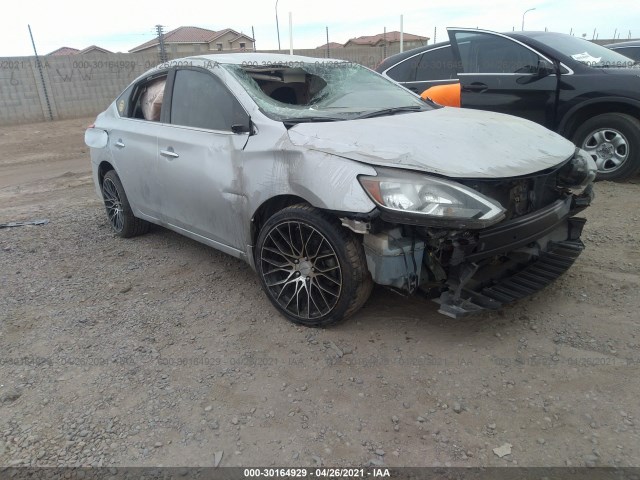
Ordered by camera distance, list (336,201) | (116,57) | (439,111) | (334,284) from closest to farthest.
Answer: (336,201)
(334,284)
(439,111)
(116,57)

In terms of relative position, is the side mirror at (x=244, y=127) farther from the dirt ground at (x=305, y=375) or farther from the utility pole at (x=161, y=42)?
the utility pole at (x=161, y=42)

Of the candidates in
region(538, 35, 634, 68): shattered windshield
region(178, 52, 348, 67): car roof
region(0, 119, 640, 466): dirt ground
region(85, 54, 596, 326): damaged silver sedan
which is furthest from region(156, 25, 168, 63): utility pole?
region(0, 119, 640, 466): dirt ground

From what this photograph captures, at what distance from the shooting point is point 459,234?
2.49m

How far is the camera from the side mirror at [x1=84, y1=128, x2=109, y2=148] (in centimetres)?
478

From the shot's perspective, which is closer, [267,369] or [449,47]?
[267,369]

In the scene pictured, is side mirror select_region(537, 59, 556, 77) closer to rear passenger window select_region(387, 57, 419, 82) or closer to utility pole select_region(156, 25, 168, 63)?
rear passenger window select_region(387, 57, 419, 82)

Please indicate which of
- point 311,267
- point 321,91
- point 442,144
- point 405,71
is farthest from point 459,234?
point 405,71

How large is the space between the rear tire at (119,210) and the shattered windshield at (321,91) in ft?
6.15

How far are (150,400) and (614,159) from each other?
17.7 feet

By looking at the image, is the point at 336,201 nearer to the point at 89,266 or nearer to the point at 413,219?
the point at 413,219

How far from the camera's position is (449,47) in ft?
21.2

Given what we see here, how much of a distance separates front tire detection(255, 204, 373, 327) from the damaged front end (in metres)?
0.13

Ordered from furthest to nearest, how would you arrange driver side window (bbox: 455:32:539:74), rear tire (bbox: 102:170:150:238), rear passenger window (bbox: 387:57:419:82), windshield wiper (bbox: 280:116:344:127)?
1. rear passenger window (bbox: 387:57:419:82)
2. driver side window (bbox: 455:32:539:74)
3. rear tire (bbox: 102:170:150:238)
4. windshield wiper (bbox: 280:116:344:127)

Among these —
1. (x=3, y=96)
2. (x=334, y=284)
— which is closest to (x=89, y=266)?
(x=334, y=284)
